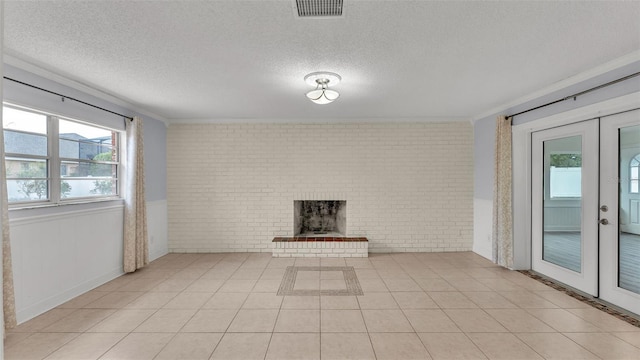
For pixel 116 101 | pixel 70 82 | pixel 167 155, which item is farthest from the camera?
pixel 167 155

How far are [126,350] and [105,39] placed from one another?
264cm

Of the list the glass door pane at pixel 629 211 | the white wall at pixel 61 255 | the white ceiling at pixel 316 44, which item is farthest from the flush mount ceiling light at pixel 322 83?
the white wall at pixel 61 255

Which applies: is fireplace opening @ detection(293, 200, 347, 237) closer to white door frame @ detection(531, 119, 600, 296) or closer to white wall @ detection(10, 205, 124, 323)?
→ white wall @ detection(10, 205, 124, 323)

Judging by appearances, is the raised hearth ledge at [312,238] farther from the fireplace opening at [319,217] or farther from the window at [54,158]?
the window at [54,158]

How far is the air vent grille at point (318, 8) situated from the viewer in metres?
2.19

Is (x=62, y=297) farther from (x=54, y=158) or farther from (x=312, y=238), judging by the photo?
(x=312, y=238)

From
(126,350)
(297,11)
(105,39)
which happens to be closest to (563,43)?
(297,11)

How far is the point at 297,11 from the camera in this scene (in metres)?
2.27

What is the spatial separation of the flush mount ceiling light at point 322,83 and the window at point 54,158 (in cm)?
294

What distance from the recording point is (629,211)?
3.29 m

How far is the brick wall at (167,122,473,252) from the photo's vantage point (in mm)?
5840

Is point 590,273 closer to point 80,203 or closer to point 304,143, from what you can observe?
point 304,143

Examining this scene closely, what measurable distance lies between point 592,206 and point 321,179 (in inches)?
152

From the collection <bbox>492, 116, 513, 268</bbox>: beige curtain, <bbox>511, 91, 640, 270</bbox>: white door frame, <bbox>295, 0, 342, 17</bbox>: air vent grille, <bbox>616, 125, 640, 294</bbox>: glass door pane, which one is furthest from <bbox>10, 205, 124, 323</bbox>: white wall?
<bbox>616, 125, 640, 294</bbox>: glass door pane
